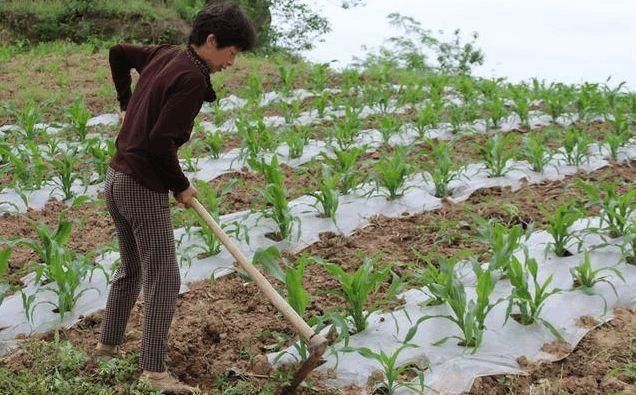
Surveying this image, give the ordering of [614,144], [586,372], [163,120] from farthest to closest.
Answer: [614,144], [586,372], [163,120]

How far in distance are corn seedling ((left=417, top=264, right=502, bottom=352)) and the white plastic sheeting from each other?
3.63 ft

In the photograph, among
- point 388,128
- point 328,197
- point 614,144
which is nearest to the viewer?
point 328,197

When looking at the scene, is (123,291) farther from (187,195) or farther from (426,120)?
(426,120)

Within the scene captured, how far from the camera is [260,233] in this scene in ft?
12.6

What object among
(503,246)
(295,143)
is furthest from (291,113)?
(503,246)

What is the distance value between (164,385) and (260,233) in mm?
1413

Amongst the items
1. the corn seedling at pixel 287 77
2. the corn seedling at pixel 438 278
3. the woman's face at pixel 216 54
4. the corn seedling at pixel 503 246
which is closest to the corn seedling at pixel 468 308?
the corn seedling at pixel 438 278

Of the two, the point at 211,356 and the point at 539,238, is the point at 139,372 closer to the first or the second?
the point at 211,356

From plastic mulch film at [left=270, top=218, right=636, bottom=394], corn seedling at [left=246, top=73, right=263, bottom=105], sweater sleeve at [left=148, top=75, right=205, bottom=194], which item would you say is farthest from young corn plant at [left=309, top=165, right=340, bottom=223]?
corn seedling at [left=246, top=73, right=263, bottom=105]

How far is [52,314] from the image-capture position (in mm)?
3160

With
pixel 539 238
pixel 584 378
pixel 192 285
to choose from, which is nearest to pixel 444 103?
pixel 539 238

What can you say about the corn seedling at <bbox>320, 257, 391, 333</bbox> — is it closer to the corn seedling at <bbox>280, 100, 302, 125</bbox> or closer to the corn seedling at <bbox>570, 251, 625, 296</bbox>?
the corn seedling at <bbox>570, 251, 625, 296</bbox>

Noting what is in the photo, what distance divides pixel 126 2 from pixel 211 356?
35.3ft

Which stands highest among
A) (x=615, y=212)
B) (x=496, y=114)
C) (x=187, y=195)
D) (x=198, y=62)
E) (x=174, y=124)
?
(x=198, y=62)
